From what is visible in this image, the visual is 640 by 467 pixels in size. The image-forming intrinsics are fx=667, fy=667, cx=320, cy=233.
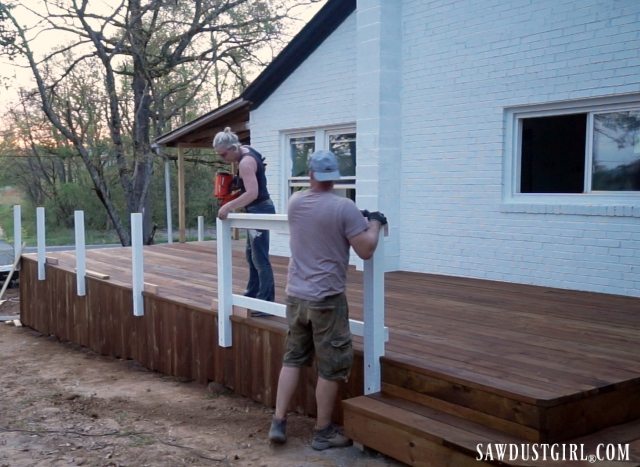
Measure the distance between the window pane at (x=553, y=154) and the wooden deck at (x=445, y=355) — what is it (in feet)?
3.51

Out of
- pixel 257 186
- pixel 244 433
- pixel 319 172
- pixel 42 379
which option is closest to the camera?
pixel 319 172

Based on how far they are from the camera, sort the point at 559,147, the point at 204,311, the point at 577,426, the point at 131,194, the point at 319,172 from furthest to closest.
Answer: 1. the point at 131,194
2. the point at 559,147
3. the point at 204,311
4. the point at 319,172
5. the point at 577,426

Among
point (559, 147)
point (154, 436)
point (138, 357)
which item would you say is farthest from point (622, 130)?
point (138, 357)

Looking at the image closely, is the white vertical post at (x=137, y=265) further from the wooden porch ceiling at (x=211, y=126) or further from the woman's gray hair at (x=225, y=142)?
the wooden porch ceiling at (x=211, y=126)

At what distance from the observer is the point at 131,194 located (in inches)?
829

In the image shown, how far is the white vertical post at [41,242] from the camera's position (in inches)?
364

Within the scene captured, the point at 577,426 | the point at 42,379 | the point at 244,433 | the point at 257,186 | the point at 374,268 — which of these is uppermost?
the point at 257,186

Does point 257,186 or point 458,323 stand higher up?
point 257,186

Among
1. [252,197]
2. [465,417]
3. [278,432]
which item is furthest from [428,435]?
[252,197]

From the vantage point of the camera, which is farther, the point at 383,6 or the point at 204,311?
the point at 383,6

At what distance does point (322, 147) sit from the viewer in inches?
383

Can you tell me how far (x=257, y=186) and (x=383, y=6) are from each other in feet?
12.3

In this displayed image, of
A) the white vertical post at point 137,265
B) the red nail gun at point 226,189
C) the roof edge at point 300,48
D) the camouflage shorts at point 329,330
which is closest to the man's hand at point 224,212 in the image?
the red nail gun at point 226,189

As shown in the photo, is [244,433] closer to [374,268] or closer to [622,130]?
[374,268]
